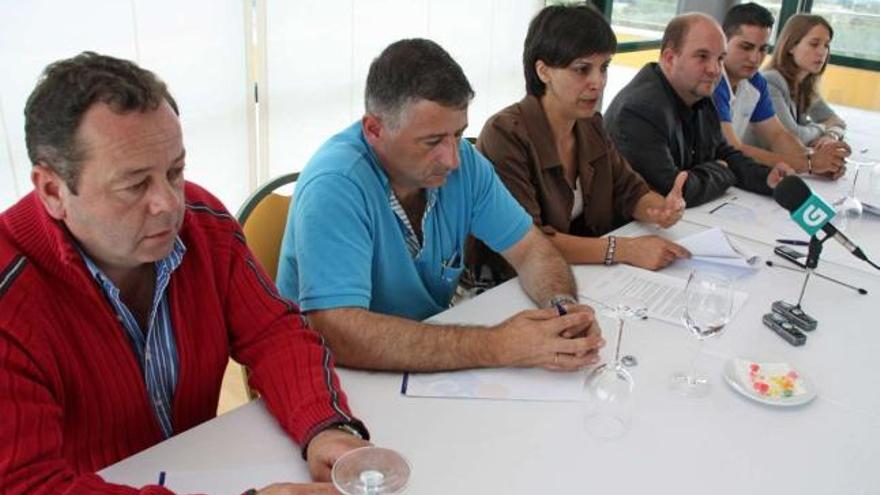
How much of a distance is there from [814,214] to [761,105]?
2.12 m

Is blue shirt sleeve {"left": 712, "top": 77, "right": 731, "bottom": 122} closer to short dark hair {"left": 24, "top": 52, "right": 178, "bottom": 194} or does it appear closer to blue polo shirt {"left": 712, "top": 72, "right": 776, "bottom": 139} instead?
blue polo shirt {"left": 712, "top": 72, "right": 776, "bottom": 139}

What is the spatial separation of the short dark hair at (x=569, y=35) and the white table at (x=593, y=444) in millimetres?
1035

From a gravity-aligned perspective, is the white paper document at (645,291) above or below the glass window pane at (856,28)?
below

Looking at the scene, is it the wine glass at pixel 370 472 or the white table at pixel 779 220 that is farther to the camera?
the white table at pixel 779 220

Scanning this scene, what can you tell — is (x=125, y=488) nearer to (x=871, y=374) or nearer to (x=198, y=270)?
(x=198, y=270)

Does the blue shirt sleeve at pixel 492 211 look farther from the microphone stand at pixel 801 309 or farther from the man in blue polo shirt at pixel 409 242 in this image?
the microphone stand at pixel 801 309

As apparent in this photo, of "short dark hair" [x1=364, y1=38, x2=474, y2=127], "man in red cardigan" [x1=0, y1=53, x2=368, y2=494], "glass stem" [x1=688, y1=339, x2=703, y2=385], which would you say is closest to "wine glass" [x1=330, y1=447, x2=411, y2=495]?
"man in red cardigan" [x1=0, y1=53, x2=368, y2=494]

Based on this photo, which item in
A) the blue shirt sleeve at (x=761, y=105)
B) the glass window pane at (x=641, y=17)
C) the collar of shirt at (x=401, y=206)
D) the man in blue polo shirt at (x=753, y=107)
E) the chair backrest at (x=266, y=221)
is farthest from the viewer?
the glass window pane at (x=641, y=17)

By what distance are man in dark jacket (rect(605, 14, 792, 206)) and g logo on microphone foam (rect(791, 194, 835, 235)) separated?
2.71 ft

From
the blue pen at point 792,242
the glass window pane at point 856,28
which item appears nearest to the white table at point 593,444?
the blue pen at point 792,242

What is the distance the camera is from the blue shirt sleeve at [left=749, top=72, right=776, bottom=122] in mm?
3486

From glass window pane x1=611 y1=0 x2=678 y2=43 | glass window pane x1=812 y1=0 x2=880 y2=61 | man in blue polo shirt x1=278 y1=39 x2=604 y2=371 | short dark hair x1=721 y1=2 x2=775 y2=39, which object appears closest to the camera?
man in blue polo shirt x1=278 y1=39 x2=604 y2=371

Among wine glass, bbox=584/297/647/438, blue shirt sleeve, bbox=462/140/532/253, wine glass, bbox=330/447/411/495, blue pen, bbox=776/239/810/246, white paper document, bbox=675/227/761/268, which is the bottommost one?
wine glass, bbox=584/297/647/438

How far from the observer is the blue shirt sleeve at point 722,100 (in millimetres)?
3176
